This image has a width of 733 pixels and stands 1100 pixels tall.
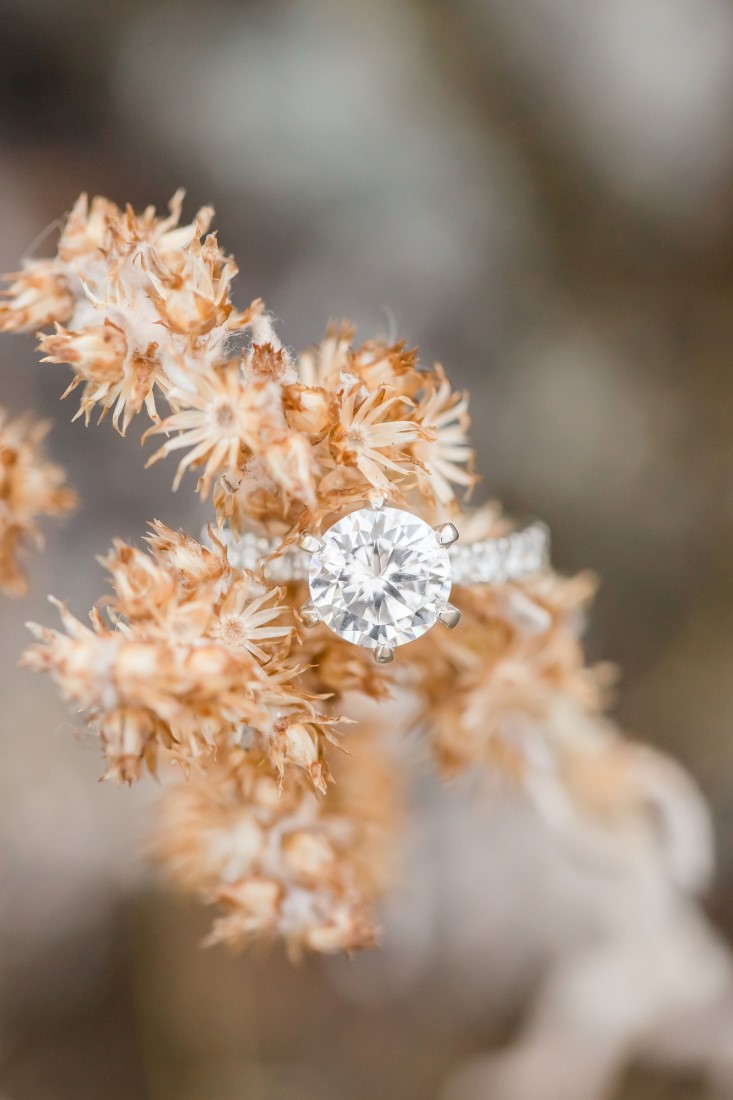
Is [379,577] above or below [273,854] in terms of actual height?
above

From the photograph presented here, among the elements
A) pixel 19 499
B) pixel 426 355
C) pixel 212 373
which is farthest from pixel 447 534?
pixel 426 355

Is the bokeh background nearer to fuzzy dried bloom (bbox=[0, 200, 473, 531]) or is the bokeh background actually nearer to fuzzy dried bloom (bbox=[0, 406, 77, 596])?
fuzzy dried bloom (bbox=[0, 406, 77, 596])

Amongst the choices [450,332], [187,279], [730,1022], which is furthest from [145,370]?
[730,1022]

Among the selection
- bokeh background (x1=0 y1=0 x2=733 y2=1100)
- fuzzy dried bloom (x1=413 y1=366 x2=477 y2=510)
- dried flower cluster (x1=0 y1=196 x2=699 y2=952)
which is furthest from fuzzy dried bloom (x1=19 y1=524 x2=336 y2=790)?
bokeh background (x1=0 y1=0 x2=733 y2=1100)

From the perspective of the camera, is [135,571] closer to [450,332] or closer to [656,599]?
[450,332]

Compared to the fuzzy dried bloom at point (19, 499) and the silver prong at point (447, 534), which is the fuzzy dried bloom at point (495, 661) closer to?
the silver prong at point (447, 534)

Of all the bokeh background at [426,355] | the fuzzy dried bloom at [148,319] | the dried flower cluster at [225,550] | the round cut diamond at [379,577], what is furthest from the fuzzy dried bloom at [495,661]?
the bokeh background at [426,355]

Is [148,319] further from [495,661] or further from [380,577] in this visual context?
[495,661]
